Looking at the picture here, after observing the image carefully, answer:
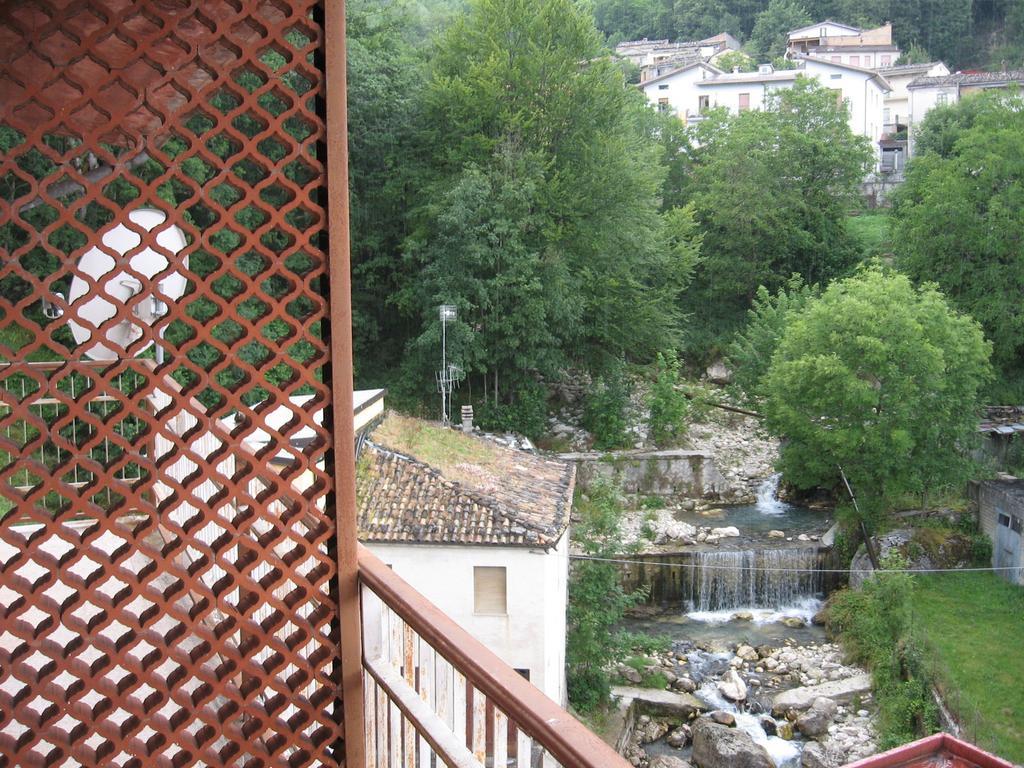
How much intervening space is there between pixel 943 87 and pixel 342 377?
43.5 metres

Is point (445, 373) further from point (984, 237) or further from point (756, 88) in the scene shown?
point (756, 88)

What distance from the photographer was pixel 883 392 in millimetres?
17984

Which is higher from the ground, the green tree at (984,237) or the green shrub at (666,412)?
the green tree at (984,237)

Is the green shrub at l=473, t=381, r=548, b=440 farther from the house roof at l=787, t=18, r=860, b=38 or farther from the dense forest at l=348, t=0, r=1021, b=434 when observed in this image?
the house roof at l=787, t=18, r=860, b=38

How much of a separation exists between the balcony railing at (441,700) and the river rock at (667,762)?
10.8m

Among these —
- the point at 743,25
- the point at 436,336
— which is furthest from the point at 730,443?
the point at 743,25

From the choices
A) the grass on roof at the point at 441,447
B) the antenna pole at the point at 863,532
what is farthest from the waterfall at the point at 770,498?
the grass on roof at the point at 441,447

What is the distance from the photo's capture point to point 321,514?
2359 millimetres

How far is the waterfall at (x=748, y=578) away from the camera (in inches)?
685

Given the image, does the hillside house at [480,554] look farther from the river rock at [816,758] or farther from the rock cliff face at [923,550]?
the rock cliff face at [923,550]

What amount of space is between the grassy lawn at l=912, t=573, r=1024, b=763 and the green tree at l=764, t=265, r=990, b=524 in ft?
6.96

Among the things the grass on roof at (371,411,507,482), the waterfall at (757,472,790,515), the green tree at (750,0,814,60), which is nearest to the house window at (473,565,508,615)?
the grass on roof at (371,411,507,482)

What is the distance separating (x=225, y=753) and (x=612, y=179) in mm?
20687

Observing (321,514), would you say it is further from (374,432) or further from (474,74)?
(474,74)
